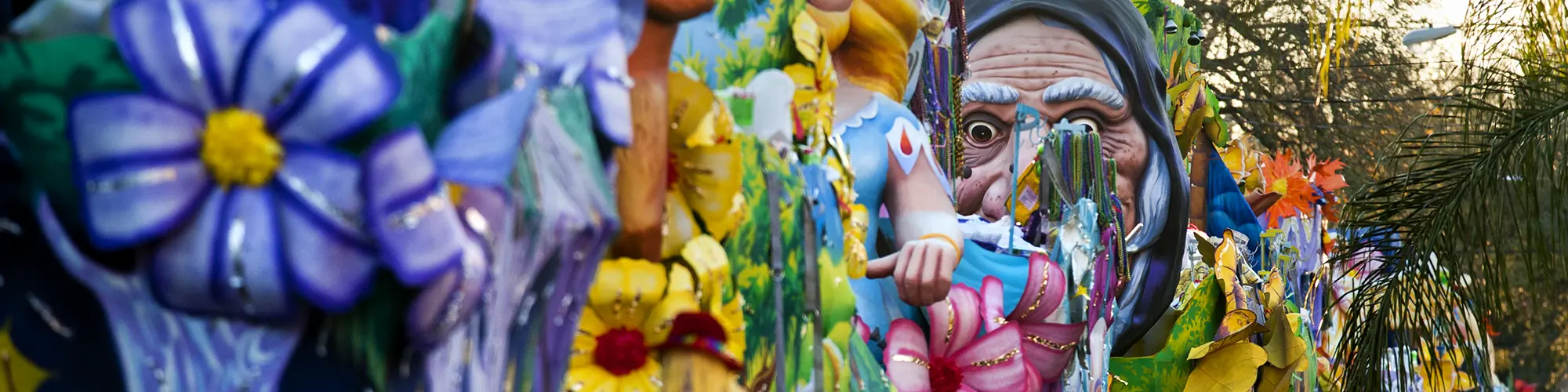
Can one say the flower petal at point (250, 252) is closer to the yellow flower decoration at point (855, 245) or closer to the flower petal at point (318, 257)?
the flower petal at point (318, 257)

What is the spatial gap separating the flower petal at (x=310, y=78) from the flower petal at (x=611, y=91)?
38cm

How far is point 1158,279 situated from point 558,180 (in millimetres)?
5600

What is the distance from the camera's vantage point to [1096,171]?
17.7ft

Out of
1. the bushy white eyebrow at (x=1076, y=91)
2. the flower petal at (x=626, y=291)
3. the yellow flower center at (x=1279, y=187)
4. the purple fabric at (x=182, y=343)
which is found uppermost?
the purple fabric at (x=182, y=343)

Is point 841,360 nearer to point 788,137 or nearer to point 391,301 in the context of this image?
point 788,137

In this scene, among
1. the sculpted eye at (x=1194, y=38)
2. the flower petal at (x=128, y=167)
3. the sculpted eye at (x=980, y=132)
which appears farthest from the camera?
the sculpted eye at (x=1194, y=38)

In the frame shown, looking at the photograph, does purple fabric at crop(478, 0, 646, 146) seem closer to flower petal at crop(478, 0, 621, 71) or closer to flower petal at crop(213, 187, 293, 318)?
flower petal at crop(478, 0, 621, 71)

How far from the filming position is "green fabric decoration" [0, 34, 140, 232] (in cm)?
135

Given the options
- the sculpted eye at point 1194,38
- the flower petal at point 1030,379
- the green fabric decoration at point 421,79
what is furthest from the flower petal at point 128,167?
the sculpted eye at point 1194,38

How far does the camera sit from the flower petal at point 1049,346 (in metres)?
4.38

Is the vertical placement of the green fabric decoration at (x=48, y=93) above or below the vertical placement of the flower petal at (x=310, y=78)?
below

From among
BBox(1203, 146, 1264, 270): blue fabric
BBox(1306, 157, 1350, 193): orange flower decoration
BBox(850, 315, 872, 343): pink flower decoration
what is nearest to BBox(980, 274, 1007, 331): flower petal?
BBox(850, 315, 872, 343): pink flower decoration

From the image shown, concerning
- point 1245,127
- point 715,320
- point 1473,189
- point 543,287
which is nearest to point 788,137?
point 715,320

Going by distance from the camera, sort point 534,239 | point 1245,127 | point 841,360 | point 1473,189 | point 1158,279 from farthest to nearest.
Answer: point 1245,127
point 1158,279
point 1473,189
point 841,360
point 534,239
